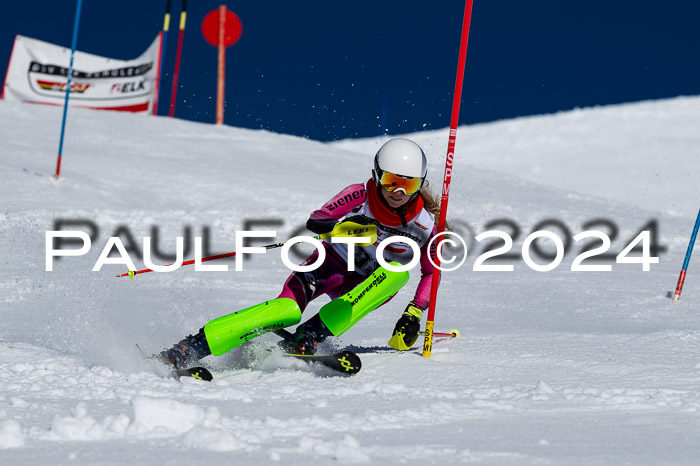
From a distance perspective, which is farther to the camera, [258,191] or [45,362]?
[258,191]

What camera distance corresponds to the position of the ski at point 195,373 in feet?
10.8

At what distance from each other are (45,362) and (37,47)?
16.0 metres

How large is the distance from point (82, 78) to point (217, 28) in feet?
10.6

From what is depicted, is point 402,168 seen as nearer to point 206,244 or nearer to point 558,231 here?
point 206,244

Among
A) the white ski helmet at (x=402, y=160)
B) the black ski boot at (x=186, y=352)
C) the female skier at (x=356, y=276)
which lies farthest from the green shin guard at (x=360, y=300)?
the black ski boot at (x=186, y=352)

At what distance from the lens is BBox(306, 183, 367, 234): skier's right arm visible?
390cm

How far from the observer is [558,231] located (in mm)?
10336

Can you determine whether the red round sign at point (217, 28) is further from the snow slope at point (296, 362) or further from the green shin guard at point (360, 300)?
the green shin guard at point (360, 300)

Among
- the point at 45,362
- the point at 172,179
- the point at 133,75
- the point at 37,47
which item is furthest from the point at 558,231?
the point at 37,47

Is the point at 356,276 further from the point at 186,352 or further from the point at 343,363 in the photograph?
the point at 186,352

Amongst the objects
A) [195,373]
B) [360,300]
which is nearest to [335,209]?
[360,300]

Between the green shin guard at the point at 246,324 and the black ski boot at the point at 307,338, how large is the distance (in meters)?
0.12

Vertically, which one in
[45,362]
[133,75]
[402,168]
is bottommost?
[45,362]

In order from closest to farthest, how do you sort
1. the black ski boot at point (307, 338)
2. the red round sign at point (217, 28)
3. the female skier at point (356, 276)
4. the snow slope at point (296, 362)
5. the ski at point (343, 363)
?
the snow slope at point (296, 362) < the ski at point (343, 363) < the female skier at point (356, 276) < the black ski boot at point (307, 338) < the red round sign at point (217, 28)
